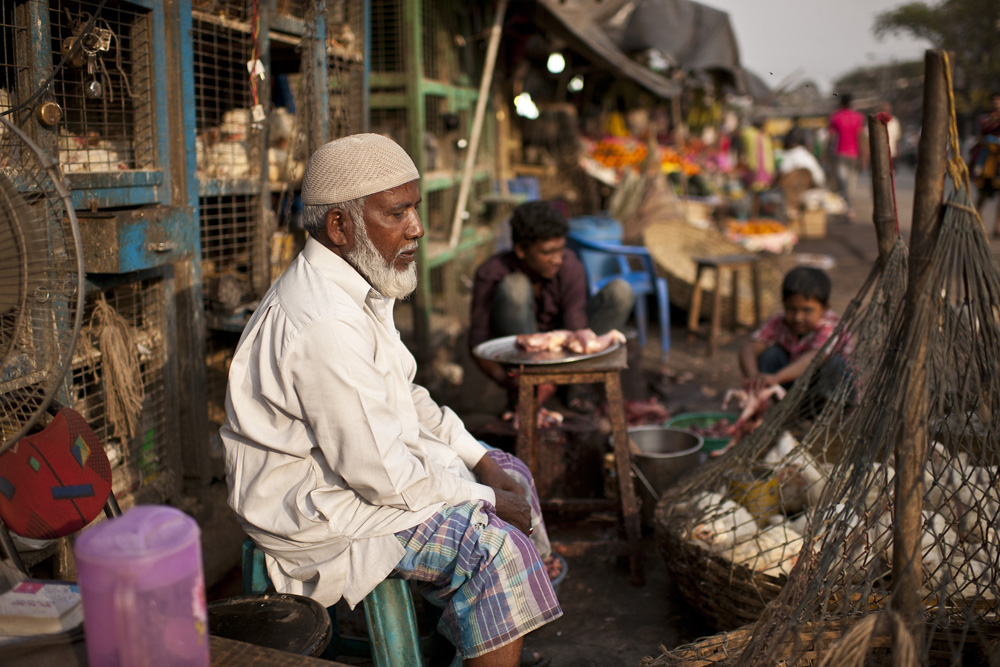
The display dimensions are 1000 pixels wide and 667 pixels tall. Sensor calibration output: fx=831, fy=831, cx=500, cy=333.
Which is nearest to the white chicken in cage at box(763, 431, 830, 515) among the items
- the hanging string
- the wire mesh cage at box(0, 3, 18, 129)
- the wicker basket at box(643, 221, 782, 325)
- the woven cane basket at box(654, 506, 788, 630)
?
the woven cane basket at box(654, 506, 788, 630)

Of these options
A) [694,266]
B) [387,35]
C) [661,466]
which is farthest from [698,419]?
[694,266]

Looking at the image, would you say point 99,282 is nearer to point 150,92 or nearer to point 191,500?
point 150,92

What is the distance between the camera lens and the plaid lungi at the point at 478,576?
222 centimetres

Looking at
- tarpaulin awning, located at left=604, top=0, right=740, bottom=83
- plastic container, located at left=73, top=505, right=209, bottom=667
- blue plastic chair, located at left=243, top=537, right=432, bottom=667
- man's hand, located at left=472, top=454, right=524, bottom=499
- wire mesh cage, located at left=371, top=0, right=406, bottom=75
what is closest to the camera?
plastic container, located at left=73, top=505, right=209, bottom=667

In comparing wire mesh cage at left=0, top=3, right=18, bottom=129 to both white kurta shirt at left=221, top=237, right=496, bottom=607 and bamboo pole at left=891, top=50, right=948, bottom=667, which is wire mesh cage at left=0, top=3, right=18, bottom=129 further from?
bamboo pole at left=891, top=50, right=948, bottom=667

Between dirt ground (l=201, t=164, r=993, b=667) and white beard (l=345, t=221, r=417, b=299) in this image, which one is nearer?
white beard (l=345, t=221, r=417, b=299)

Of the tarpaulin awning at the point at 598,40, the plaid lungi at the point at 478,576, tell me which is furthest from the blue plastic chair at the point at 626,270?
the plaid lungi at the point at 478,576

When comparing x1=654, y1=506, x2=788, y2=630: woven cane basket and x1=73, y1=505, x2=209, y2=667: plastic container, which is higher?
x1=73, y1=505, x2=209, y2=667: plastic container

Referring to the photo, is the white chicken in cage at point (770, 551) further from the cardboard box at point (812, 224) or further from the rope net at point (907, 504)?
the cardboard box at point (812, 224)

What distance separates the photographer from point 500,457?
2959mm

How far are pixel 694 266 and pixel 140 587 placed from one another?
328 inches

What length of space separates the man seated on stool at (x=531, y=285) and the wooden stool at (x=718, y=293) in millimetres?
2854

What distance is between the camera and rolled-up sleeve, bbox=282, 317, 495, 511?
84.4 inches

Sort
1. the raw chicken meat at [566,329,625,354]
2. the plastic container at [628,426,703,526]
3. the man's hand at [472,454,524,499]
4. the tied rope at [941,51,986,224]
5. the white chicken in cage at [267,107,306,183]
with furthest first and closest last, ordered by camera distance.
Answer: the white chicken in cage at [267,107,306,183] → the plastic container at [628,426,703,526] → the raw chicken meat at [566,329,625,354] → the man's hand at [472,454,524,499] → the tied rope at [941,51,986,224]
